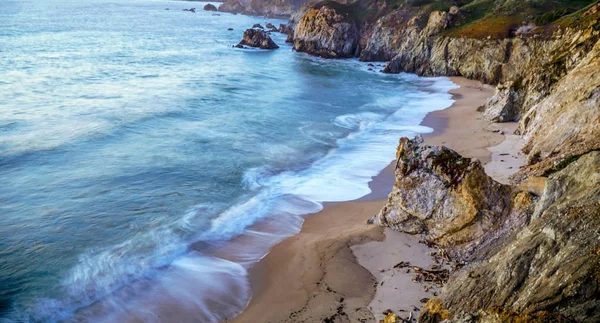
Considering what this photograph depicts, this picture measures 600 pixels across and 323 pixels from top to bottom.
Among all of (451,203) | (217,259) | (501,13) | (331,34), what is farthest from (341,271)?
(331,34)

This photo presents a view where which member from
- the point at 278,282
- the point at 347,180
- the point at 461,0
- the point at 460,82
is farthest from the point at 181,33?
the point at 278,282

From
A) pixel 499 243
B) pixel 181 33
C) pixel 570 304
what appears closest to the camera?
pixel 570 304

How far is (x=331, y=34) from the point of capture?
240ft

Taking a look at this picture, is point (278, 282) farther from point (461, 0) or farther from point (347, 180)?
point (461, 0)

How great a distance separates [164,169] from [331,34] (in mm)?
53472

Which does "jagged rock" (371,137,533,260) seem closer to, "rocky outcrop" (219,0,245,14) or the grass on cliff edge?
the grass on cliff edge

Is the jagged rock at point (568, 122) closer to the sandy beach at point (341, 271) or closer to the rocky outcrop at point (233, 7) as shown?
the sandy beach at point (341, 271)

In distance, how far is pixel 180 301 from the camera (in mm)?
13875

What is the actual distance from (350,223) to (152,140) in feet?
55.0

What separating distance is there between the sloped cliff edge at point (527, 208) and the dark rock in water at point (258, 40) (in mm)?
53275

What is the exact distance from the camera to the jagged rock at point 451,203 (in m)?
14.2

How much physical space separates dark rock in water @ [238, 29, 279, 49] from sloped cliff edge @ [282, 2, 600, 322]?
53.3 m

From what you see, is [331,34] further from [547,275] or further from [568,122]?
[547,275]

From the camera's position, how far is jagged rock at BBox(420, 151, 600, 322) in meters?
7.20
